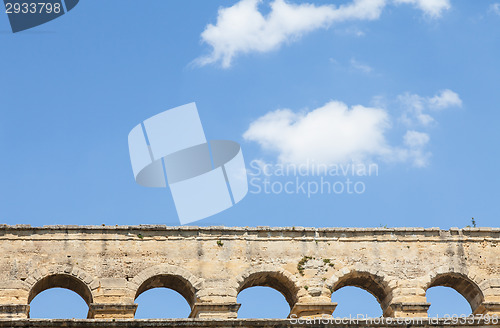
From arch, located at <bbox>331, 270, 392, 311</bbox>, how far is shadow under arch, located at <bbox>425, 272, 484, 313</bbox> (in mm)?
1119

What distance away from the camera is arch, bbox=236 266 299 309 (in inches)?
1152

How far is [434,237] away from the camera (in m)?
30.2

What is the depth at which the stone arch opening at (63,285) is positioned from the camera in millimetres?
28594

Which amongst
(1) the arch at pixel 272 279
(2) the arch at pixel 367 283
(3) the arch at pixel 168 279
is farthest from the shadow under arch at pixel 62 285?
(2) the arch at pixel 367 283

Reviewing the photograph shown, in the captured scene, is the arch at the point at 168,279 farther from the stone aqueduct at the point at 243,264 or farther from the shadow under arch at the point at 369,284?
the shadow under arch at the point at 369,284

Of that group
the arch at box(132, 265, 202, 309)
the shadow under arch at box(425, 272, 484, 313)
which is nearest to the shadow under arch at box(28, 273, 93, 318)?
the arch at box(132, 265, 202, 309)

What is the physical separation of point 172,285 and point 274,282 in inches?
107

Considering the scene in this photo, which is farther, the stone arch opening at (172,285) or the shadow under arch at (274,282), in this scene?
the shadow under arch at (274,282)

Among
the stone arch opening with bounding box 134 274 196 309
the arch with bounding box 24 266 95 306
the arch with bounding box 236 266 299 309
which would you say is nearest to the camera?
the arch with bounding box 24 266 95 306

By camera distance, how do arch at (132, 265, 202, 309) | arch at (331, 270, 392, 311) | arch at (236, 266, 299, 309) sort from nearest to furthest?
1. arch at (132, 265, 202, 309)
2. arch at (236, 266, 299, 309)
3. arch at (331, 270, 392, 311)

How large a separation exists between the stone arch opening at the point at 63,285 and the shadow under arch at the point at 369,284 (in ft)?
21.1

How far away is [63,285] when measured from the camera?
2945 centimetres

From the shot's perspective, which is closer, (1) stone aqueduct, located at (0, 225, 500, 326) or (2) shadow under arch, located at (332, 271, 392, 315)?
(1) stone aqueduct, located at (0, 225, 500, 326)

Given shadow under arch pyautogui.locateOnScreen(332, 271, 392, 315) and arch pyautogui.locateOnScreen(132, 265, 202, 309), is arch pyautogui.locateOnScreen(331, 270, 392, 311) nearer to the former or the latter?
shadow under arch pyautogui.locateOnScreen(332, 271, 392, 315)
